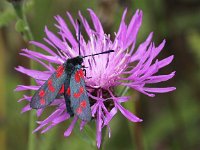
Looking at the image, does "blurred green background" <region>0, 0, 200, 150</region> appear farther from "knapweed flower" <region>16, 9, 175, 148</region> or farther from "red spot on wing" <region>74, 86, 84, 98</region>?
"red spot on wing" <region>74, 86, 84, 98</region>

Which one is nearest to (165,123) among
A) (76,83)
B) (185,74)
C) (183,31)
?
(185,74)

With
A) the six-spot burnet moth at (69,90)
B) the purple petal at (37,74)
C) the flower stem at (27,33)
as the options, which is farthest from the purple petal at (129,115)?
the flower stem at (27,33)

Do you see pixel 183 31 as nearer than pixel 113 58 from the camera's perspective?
No

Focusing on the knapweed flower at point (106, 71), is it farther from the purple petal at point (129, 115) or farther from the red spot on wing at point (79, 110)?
the red spot on wing at point (79, 110)

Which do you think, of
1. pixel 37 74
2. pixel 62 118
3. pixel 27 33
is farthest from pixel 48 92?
pixel 27 33

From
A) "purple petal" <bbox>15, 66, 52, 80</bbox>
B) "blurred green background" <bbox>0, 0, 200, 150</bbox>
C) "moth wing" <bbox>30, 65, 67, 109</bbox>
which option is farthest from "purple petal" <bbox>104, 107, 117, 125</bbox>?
"blurred green background" <bbox>0, 0, 200, 150</bbox>

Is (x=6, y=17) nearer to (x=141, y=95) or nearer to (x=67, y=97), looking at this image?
(x=67, y=97)

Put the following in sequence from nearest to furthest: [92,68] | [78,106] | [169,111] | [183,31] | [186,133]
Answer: [78,106] → [92,68] → [186,133] → [169,111] → [183,31]

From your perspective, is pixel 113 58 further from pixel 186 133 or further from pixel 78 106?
pixel 186 133

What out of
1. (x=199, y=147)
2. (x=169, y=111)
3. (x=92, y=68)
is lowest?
(x=199, y=147)
